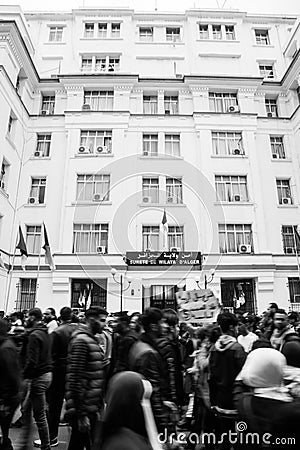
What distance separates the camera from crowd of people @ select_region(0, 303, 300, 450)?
1871 mm

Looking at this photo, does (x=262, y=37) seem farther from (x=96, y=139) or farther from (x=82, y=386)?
(x=82, y=386)

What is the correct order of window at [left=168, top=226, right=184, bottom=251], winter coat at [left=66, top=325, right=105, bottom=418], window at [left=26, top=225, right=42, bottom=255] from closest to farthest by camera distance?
winter coat at [left=66, top=325, right=105, bottom=418], window at [left=168, top=226, right=184, bottom=251], window at [left=26, top=225, right=42, bottom=255]

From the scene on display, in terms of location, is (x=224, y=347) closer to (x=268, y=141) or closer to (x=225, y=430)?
(x=225, y=430)

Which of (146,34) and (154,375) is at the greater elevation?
(146,34)

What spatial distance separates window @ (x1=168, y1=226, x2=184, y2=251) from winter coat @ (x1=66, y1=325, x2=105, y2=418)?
16.3 meters

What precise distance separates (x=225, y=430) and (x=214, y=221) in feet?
A: 54.8

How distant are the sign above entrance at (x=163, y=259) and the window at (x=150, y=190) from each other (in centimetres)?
345

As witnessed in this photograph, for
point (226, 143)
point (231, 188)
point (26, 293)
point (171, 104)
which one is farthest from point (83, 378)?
point (171, 104)

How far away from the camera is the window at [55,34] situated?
25334 mm

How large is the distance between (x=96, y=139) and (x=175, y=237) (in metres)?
7.85

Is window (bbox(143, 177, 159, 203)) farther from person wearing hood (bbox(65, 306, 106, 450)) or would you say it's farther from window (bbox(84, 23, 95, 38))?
person wearing hood (bbox(65, 306, 106, 450))

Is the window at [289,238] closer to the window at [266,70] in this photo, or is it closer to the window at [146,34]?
the window at [266,70]

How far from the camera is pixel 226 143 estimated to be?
2219 cm

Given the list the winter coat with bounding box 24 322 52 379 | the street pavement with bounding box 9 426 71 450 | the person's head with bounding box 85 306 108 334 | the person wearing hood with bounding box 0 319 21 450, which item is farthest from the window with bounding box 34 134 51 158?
the person wearing hood with bounding box 0 319 21 450
